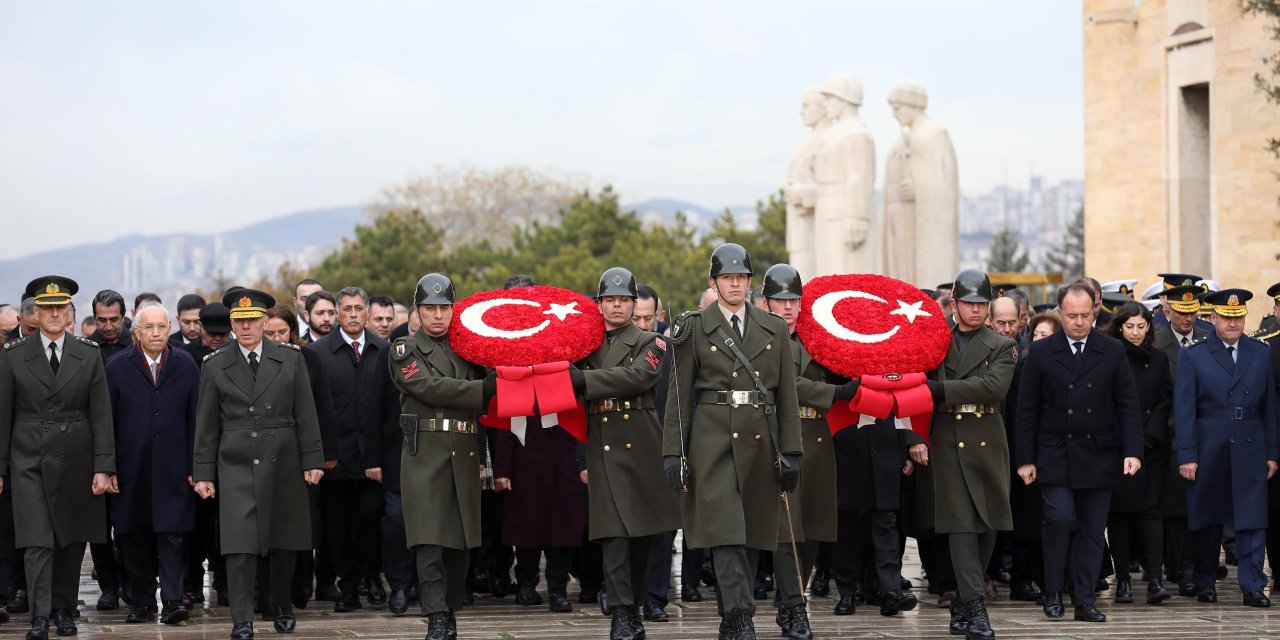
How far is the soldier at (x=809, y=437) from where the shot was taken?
9477 millimetres

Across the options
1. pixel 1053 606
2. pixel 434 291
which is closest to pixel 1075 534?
pixel 1053 606

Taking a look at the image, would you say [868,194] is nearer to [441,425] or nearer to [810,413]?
[810,413]

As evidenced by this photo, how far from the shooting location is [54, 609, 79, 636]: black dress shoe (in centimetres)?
970

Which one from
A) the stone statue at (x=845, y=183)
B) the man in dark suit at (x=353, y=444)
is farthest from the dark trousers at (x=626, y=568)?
the stone statue at (x=845, y=183)

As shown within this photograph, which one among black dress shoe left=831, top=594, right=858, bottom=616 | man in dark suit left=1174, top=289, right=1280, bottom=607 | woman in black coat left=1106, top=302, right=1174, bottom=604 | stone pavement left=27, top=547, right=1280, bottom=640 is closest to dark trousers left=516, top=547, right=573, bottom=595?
stone pavement left=27, top=547, right=1280, bottom=640

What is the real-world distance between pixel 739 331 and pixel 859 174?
14070 mm

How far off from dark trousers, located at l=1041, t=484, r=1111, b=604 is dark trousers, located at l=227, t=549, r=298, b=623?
14.8 ft

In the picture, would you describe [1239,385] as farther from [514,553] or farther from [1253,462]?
[514,553]

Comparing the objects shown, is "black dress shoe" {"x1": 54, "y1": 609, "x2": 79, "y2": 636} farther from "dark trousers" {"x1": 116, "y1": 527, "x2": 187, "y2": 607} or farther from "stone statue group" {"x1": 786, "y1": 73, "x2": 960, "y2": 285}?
"stone statue group" {"x1": 786, "y1": 73, "x2": 960, "y2": 285}

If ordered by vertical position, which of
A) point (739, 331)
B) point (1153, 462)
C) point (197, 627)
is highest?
point (739, 331)

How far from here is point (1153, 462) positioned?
11016 mm

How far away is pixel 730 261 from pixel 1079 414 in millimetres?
2538

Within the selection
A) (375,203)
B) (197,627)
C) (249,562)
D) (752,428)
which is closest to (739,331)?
(752,428)

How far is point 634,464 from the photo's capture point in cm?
925
